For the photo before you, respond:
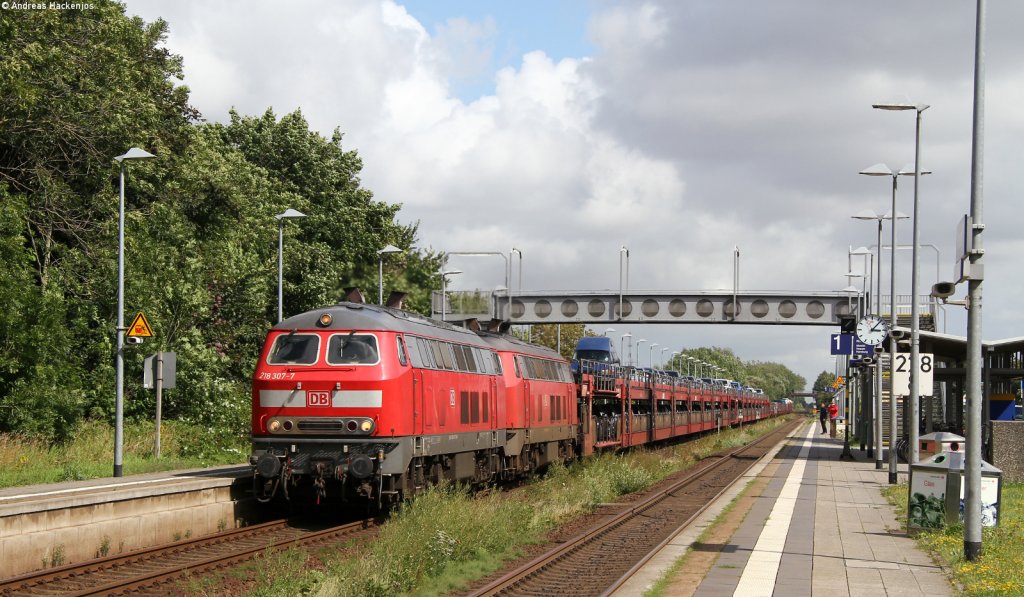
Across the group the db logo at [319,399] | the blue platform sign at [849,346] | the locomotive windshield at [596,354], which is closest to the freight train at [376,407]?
the db logo at [319,399]

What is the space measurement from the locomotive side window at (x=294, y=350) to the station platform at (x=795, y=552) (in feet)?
20.7

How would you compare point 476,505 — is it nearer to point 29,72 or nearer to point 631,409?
point 29,72

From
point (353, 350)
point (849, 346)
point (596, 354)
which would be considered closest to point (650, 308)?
point (596, 354)

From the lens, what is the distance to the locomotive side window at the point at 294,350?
17592 millimetres

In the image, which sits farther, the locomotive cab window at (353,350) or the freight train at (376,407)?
the locomotive cab window at (353,350)

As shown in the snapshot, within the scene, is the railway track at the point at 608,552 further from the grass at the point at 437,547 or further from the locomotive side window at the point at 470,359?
the locomotive side window at the point at 470,359

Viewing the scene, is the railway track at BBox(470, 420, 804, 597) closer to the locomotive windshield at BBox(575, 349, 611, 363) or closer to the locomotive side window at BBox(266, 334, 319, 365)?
the locomotive side window at BBox(266, 334, 319, 365)

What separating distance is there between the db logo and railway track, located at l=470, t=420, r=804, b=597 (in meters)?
4.33

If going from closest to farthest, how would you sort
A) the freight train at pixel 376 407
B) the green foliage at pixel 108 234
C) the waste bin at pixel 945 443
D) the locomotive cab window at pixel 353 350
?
the freight train at pixel 376 407
the locomotive cab window at pixel 353 350
the waste bin at pixel 945 443
the green foliage at pixel 108 234

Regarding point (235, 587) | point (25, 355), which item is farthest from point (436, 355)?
point (25, 355)

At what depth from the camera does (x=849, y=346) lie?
3381 centimetres

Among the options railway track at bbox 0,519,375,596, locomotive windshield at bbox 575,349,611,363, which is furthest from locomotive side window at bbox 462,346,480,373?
locomotive windshield at bbox 575,349,611,363

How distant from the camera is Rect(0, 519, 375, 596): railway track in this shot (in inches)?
467

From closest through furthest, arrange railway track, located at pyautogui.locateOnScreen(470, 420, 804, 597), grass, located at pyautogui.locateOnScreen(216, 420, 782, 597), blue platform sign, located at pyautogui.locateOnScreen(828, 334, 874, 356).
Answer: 1. grass, located at pyautogui.locateOnScreen(216, 420, 782, 597)
2. railway track, located at pyautogui.locateOnScreen(470, 420, 804, 597)
3. blue platform sign, located at pyautogui.locateOnScreen(828, 334, 874, 356)
